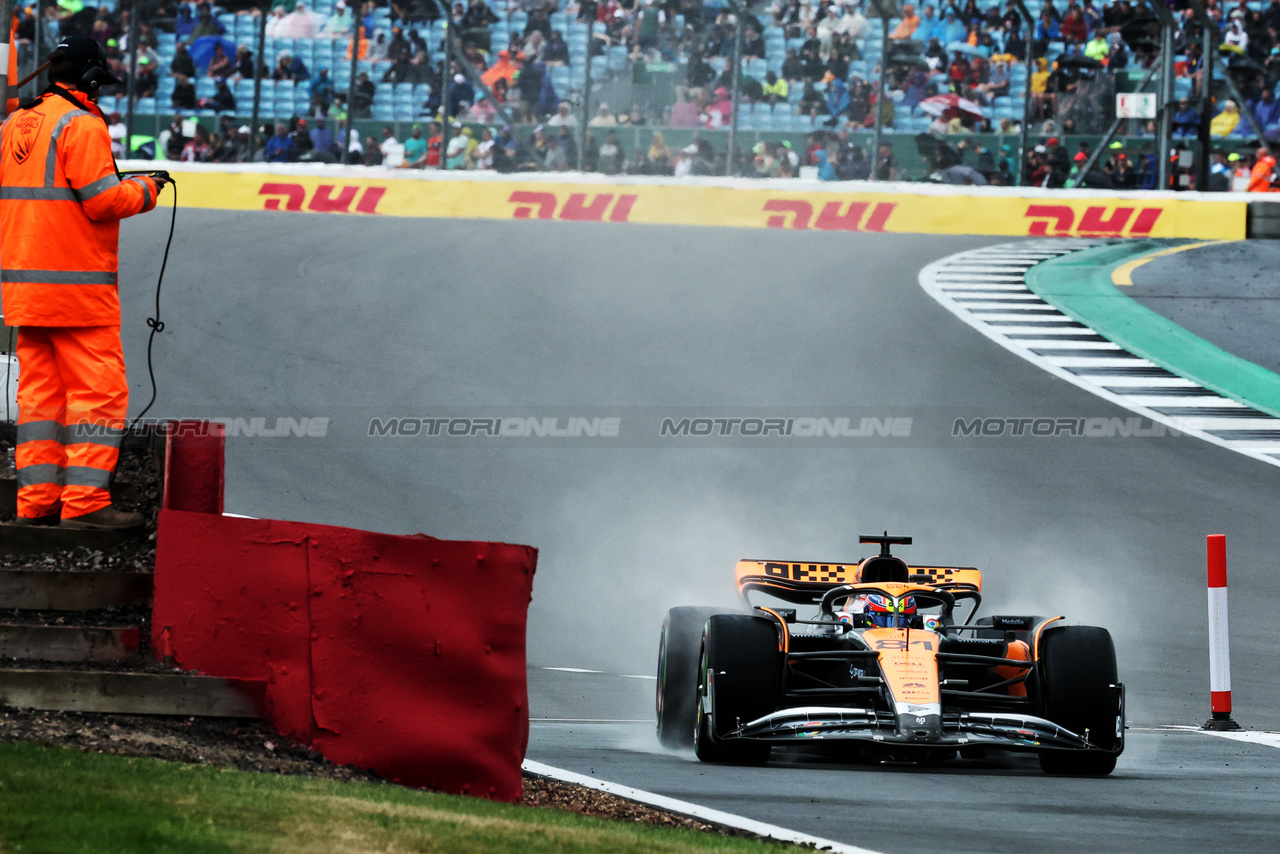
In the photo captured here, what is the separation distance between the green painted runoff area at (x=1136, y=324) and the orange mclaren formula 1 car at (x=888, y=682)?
756 centimetres

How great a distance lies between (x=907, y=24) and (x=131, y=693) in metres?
17.2

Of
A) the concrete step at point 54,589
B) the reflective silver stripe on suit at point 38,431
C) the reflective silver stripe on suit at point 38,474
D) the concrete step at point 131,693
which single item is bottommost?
the concrete step at point 131,693

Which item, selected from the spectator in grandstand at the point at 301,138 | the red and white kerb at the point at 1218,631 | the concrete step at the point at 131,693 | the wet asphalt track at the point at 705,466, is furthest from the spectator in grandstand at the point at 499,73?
the concrete step at the point at 131,693

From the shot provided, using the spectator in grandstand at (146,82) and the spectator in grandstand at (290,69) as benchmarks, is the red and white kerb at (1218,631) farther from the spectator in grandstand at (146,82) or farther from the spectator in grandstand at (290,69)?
the spectator in grandstand at (290,69)

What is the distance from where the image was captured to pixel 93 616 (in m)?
6.34

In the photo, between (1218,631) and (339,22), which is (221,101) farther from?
(1218,631)

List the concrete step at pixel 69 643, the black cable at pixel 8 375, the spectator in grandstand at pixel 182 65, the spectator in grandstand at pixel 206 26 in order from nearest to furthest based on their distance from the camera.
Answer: the concrete step at pixel 69 643
the black cable at pixel 8 375
the spectator in grandstand at pixel 182 65
the spectator in grandstand at pixel 206 26

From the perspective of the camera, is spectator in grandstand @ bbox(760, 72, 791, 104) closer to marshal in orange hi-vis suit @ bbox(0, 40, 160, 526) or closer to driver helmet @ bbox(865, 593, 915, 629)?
driver helmet @ bbox(865, 593, 915, 629)

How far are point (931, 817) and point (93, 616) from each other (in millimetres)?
3081

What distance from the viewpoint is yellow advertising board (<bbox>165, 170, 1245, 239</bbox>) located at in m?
19.0

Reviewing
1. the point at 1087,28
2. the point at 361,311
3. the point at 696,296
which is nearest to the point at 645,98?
the point at 696,296

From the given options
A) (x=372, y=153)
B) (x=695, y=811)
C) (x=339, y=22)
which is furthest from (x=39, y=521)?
(x=339, y=22)

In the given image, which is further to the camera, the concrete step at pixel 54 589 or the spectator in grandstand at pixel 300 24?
the spectator in grandstand at pixel 300 24

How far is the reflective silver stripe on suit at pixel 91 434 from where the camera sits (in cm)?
676
